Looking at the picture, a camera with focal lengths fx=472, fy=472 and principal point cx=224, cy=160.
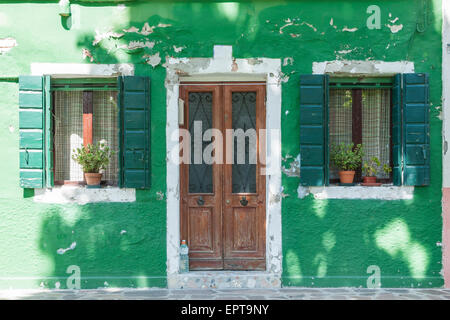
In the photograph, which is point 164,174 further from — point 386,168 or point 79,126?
point 386,168

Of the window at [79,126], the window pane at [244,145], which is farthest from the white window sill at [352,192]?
the window at [79,126]

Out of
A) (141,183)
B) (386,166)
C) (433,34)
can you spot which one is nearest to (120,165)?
(141,183)

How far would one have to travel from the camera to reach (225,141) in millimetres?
5934

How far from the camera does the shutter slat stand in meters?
5.63

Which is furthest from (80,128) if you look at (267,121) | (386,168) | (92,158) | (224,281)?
(386,168)

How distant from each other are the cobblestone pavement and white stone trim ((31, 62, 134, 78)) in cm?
260

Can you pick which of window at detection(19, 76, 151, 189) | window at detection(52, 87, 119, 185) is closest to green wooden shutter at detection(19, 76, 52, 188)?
window at detection(19, 76, 151, 189)

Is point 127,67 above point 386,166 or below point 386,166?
above

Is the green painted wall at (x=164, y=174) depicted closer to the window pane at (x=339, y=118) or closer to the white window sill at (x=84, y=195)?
the white window sill at (x=84, y=195)

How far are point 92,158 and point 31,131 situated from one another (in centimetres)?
78

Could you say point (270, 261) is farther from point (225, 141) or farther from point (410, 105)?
point (410, 105)

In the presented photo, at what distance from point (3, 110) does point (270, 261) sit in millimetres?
3717

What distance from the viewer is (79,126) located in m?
5.99
